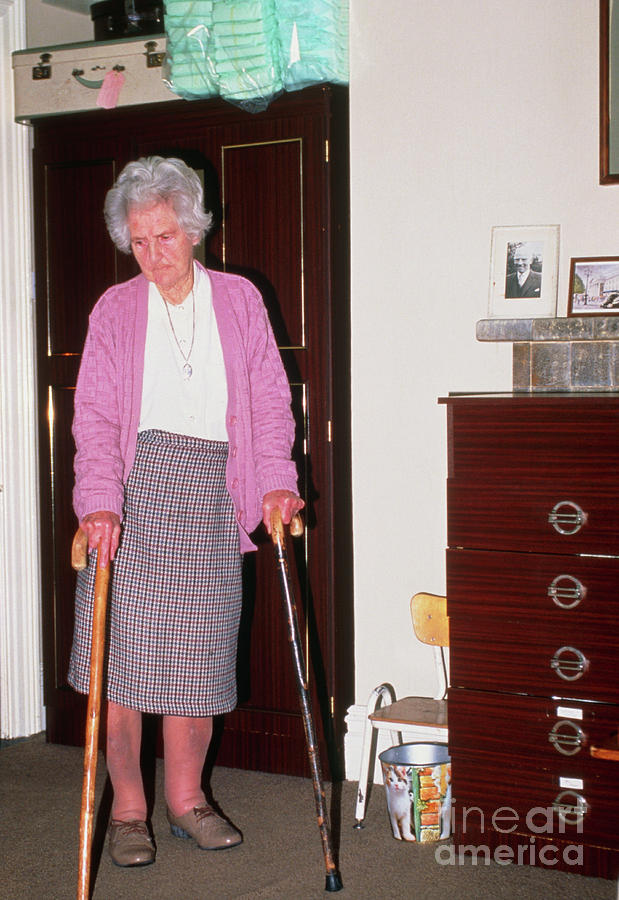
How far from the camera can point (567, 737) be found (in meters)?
2.60

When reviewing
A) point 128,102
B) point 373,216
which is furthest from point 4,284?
point 373,216

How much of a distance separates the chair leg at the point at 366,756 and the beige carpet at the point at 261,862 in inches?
1.9

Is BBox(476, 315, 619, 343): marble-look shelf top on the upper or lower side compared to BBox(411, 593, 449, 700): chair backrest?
upper

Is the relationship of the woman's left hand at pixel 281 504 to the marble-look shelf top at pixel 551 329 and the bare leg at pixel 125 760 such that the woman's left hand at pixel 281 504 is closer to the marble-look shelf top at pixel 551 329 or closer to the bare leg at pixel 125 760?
the bare leg at pixel 125 760

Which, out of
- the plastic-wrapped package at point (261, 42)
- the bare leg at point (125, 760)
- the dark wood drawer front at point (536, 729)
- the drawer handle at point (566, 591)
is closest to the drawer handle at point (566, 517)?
the drawer handle at point (566, 591)

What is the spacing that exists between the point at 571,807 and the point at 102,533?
1292mm

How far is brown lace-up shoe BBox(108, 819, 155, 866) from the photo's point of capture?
108 inches

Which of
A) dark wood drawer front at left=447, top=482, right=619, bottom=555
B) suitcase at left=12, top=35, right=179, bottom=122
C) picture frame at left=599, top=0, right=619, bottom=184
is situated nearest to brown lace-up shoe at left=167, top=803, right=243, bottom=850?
dark wood drawer front at left=447, top=482, right=619, bottom=555

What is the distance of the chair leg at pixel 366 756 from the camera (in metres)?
3.01

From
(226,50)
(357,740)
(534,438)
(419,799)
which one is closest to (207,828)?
(419,799)

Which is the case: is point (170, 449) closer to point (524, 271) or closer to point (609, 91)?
point (524, 271)

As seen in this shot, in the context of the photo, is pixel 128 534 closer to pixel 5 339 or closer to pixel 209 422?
pixel 209 422

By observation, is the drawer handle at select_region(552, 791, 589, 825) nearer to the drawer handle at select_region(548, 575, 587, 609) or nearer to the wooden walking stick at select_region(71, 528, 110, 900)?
the drawer handle at select_region(548, 575, 587, 609)

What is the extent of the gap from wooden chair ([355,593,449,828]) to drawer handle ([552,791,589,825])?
0.38m
